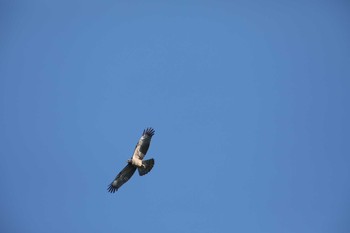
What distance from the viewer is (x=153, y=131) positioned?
24.8 metres

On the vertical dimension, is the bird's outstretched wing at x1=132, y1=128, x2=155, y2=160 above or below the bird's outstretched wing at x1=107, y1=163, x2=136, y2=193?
above

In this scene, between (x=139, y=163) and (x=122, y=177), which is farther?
(x=122, y=177)

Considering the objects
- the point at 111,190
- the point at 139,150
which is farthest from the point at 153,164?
the point at 111,190

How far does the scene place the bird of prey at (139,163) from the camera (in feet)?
79.2

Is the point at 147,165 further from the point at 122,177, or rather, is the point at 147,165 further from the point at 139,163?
the point at 122,177

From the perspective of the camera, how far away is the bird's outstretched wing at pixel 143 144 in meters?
24.3

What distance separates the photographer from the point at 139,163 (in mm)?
24094

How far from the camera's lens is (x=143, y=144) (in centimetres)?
2450

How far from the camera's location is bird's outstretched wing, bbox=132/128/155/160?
24344mm

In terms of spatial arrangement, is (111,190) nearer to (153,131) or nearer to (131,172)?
(131,172)

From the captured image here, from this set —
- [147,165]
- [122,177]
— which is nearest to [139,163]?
[147,165]

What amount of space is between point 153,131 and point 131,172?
8.36 feet

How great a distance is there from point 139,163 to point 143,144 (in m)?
1.08

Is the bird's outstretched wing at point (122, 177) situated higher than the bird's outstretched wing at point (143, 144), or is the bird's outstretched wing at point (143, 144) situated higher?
the bird's outstretched wing at point (143, 144)
